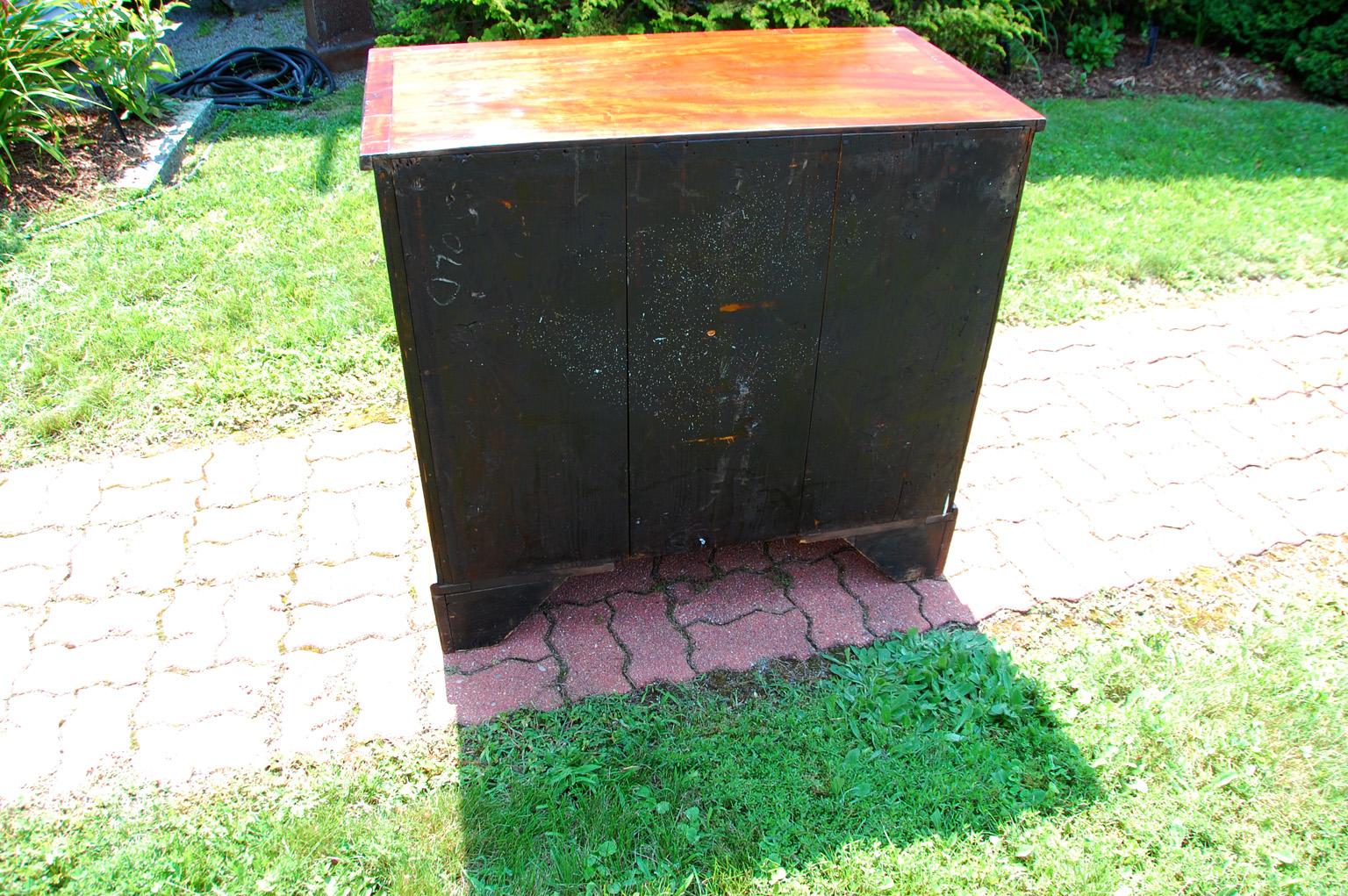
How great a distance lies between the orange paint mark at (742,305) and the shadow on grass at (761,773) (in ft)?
3.44

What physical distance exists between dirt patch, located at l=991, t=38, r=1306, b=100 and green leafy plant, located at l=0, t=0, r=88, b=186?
6.21 m

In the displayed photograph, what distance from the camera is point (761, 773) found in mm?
2408

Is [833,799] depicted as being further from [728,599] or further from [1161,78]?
[1161,78]

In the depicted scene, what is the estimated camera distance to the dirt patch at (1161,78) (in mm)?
7316

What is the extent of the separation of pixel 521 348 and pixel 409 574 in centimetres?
113

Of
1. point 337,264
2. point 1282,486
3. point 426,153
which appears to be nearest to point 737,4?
point 337,264

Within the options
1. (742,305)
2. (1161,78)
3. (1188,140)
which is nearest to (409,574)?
(742,305)

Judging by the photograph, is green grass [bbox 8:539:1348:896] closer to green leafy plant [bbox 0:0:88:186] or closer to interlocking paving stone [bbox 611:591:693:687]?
interlocking paving stone [bbox 611:591:693:687]

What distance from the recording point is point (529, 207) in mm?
2076

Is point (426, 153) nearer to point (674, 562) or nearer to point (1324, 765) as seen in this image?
point (674, 562)

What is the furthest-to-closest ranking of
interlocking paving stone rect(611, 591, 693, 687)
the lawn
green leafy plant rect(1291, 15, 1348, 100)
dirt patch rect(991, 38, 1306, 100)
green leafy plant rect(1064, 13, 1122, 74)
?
green leafy plant rect(1064, 13, 1122, 74) → dirt patch rect(991, 38, 1306, 100) → green leafy plant rect(1291, 15, 1348, 100) → the lawn → interlocking paving stone rect(611, 591, 693, 687)

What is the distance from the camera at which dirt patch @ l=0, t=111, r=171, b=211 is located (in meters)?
5.02

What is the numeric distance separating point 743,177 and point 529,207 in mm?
488

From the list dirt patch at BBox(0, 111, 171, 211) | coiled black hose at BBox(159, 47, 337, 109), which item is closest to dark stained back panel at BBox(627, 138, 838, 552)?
dirt patch at BBox(0, 111, 171, 211)
